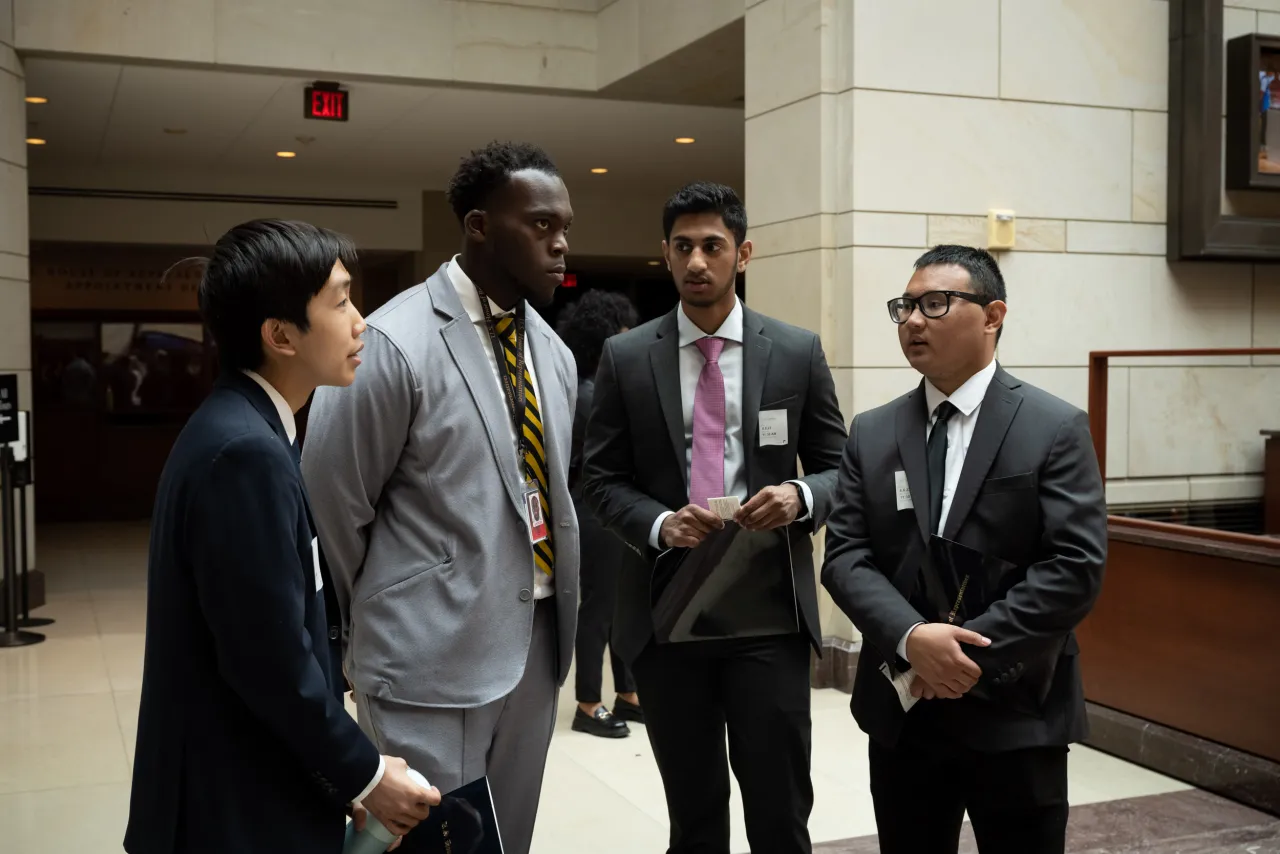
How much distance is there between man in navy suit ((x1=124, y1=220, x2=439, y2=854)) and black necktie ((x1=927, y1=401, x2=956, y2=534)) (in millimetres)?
1263

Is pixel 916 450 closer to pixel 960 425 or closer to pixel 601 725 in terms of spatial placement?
pixel 960 425

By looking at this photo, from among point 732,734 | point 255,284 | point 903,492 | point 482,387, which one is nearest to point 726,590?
point 732,734

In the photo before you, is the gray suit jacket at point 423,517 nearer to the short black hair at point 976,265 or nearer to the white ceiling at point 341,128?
the short black hair at point 976,265

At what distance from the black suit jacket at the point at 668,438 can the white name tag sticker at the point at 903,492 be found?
0.99ft

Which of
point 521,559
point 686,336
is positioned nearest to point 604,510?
point 686,336

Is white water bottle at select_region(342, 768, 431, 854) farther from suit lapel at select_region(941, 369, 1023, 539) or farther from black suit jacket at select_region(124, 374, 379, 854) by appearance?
suit lapel at select_region(941, 369, 1023, 539)

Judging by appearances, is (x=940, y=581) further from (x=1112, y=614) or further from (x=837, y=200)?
(x=837, y=200)

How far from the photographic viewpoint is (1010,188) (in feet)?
20.2

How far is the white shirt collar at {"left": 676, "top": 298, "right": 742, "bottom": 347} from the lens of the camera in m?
3.00

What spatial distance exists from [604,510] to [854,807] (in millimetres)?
1954

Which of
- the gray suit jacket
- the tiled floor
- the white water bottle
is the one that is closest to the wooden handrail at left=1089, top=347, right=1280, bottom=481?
the tiled floor

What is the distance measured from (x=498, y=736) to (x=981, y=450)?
1106mm

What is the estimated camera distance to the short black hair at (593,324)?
535 centimetres

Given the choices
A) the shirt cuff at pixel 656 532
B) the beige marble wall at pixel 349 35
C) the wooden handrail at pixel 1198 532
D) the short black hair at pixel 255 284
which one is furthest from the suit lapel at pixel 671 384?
the beige marble wall at pixel 349 35
